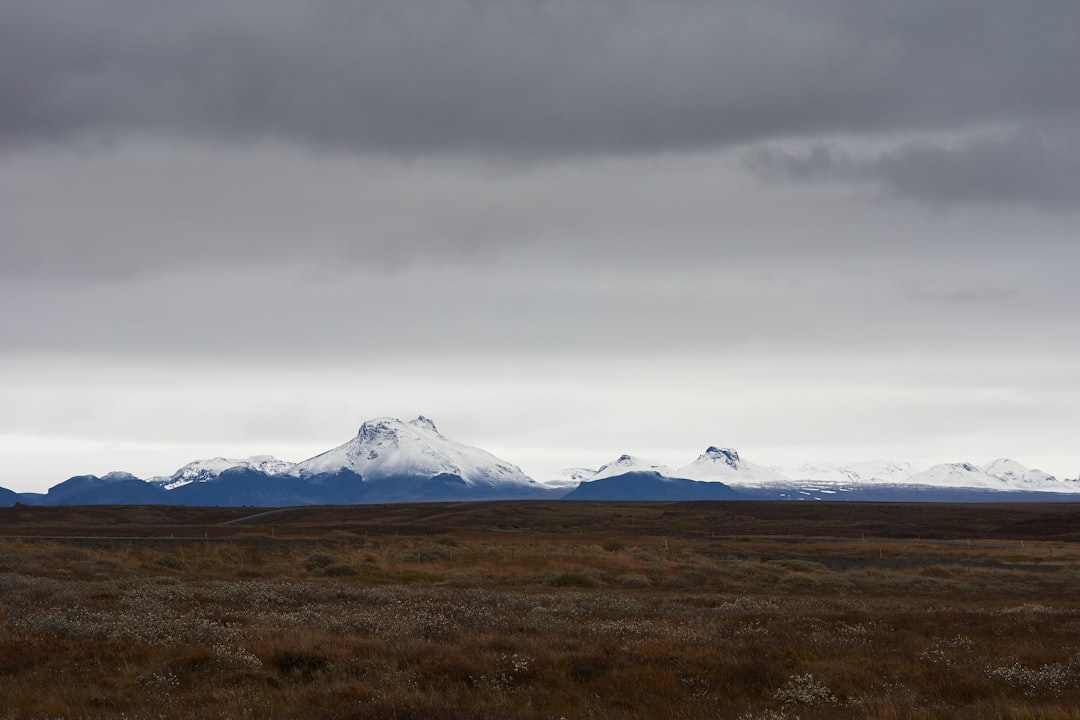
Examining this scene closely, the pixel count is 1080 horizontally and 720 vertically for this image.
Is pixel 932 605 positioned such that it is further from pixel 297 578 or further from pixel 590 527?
pixel 590 527

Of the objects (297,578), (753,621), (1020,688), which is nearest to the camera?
(1020,688)

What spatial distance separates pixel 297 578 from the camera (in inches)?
1588

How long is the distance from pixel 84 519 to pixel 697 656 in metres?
142

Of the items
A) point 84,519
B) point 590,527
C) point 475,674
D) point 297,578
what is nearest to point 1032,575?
point 297,578

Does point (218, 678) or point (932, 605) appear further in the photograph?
point (932, 605)

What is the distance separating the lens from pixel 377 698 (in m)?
13.5

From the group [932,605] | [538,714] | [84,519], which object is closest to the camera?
[538,714]

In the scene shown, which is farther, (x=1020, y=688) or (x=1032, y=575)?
(x=1032, y=575)

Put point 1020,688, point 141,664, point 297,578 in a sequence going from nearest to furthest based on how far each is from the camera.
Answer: point 1020,688 < point 141,664 < point 297,578

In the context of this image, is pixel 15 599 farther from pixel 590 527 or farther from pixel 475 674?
pixel 590 527

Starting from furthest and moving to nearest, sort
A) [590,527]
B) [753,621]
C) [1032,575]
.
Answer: [590,527]
[1032,575]
[753,621]

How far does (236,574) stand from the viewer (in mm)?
42281

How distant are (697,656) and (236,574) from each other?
30.8m

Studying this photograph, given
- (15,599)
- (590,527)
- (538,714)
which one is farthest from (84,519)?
(538,714)
